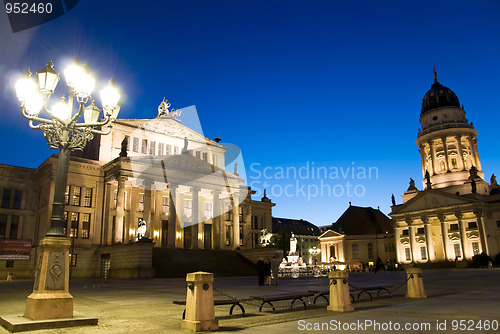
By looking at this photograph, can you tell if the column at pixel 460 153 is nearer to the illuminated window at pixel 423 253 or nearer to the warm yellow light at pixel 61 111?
the illuminated window at pixel 423 253

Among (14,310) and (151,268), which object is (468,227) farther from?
(14,310)

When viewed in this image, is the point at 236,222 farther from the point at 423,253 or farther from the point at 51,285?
the point at 423,253

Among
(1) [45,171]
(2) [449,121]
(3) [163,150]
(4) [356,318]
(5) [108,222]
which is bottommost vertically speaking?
(4) [356,318]

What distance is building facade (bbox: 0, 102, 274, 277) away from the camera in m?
44.4

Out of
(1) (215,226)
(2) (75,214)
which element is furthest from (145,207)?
(1) (215,226)

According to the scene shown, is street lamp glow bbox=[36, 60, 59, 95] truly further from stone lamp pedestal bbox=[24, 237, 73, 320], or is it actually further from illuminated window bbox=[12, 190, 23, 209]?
illuminated window bbox=[12, 190, 23, 209]

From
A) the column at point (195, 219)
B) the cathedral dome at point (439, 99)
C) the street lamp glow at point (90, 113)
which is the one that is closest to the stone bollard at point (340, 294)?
the street lamp glow at point (90, 113)

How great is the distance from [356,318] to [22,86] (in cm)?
1209

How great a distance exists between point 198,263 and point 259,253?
9.39 m

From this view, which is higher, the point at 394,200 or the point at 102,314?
the point at 394,200

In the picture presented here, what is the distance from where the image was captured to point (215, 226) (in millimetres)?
53969

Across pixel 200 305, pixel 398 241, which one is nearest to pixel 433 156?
pixel 398 241

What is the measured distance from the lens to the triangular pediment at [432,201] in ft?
256

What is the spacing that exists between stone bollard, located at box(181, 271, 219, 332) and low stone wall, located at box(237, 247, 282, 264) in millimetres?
38458
